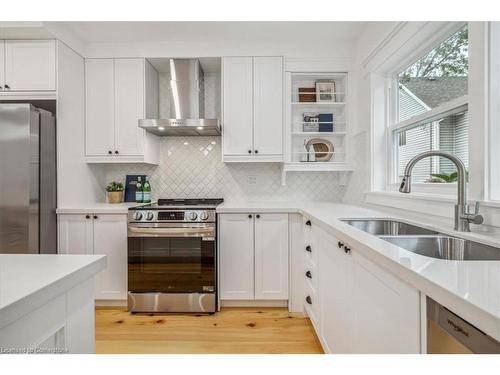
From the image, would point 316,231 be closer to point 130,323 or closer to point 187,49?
point 130,323

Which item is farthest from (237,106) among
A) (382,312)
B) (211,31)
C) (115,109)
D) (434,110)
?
(382,312)

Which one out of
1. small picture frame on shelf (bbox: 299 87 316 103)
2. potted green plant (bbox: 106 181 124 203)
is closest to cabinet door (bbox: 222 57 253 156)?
small picture frame on shelf (bbox: 299 87 316 103)

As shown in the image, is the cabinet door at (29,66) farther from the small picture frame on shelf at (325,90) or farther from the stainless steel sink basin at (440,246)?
the stainless steel sink basin at (440,246)

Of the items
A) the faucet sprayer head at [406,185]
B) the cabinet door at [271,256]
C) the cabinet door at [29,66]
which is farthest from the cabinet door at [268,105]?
the cabinet door at [29,66]

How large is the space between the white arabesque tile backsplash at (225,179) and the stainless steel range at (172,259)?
694 mm

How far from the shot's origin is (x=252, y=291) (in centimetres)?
260

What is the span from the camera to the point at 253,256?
259 cm

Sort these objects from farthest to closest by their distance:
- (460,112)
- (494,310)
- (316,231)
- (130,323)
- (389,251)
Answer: (130,323), (316,231), (460,112), (389,251), (494,310)

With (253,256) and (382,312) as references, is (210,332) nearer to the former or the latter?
(253,256)

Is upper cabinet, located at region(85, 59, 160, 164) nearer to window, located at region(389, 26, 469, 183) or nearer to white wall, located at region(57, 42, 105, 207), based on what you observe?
white wall, located at region(57, 42, 105, 207)

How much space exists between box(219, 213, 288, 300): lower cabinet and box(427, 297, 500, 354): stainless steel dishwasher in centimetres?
183

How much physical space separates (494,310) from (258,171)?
106 inches

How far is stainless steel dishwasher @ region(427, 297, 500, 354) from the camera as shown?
58cm
